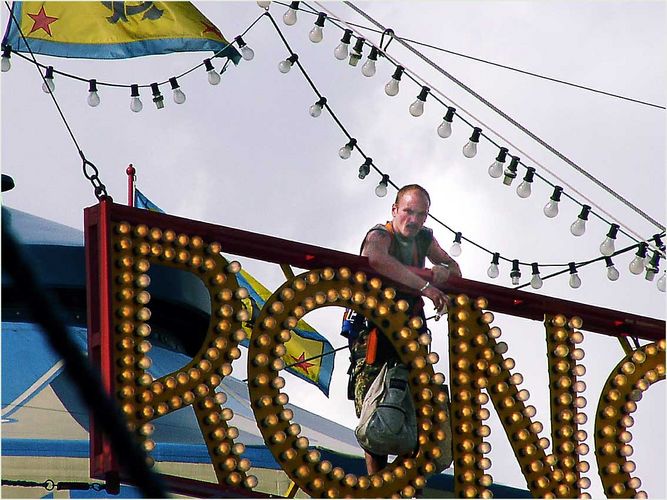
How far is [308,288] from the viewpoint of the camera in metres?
8.29

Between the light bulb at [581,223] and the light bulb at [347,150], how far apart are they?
6.42ft

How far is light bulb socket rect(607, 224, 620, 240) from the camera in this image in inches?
419

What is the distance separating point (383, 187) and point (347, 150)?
18.1 inches

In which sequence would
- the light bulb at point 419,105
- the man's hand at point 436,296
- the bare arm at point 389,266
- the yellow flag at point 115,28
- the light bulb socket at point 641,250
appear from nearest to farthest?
the bare arm at point 389,266
the man's hand at point 436,296
the light bulb at point 419,105
the light bulb socket at point 641,250
the yellow flag at point 115,28

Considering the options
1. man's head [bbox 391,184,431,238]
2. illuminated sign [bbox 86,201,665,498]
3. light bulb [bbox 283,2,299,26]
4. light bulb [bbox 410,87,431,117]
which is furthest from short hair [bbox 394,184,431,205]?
light bulb [bbox 283,2,299,26]

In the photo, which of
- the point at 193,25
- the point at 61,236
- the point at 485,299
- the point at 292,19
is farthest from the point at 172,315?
the point at 485,299

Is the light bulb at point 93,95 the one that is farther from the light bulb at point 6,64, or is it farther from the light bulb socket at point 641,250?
the light bulb socket at point 641,250

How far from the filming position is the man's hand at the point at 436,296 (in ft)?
28.5

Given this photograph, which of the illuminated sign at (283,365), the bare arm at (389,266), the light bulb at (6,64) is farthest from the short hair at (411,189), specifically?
the light bulb at (6,64)

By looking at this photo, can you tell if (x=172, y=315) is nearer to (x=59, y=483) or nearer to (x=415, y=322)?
(x=59, y=483)

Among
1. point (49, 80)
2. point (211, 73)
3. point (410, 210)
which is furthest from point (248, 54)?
point (410, 210)

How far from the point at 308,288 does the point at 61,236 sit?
5767 mm

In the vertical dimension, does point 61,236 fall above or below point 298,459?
above

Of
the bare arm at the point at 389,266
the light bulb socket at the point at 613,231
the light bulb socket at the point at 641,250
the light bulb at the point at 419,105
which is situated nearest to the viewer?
the bare arm at the point at 389,266
